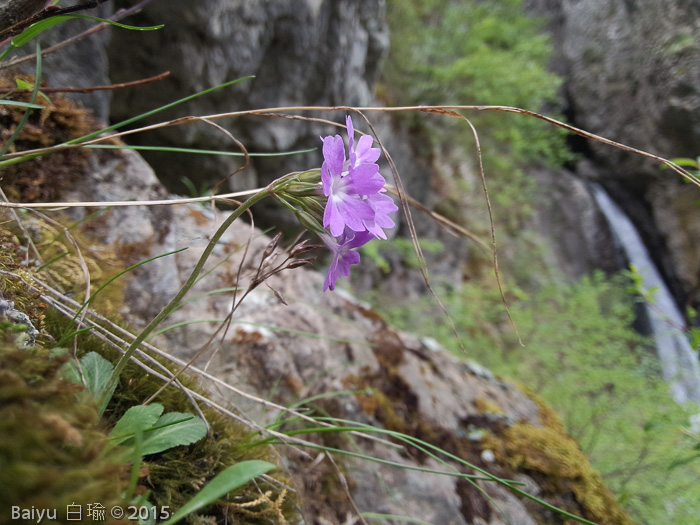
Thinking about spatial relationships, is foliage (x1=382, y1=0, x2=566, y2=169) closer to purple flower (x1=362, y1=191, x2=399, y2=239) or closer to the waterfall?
the waterfall

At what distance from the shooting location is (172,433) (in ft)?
2.50

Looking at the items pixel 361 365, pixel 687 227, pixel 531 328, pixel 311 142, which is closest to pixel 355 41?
pixel 311 142

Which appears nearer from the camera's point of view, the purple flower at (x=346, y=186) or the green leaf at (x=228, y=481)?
the green leaf at (x=228, y=481)

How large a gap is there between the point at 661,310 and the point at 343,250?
7.60 meters

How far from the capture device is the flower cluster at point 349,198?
0.71m

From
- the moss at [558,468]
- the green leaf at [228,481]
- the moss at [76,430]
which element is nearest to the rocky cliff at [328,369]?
the moss at [558,468]

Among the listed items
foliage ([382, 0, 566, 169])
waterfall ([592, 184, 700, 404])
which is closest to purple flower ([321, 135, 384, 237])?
waterfall ([592, 184, 700, 404])

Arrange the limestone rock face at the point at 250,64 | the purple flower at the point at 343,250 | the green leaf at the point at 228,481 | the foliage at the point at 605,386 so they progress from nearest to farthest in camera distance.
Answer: the green leaf at the point at 228,481
the purple flower at the point at 343,250
the foliage at the point at 605,386
the limestone rock face at the point at 250,64

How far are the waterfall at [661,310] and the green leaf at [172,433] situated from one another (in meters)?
5.49

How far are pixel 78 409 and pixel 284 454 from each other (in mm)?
789

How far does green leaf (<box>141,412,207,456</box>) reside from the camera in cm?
73

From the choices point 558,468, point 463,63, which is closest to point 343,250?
point 558,468

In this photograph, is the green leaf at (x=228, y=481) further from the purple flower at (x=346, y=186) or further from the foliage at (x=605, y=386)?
the foliage at (x=605, y=386)

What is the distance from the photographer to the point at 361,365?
1.76m
